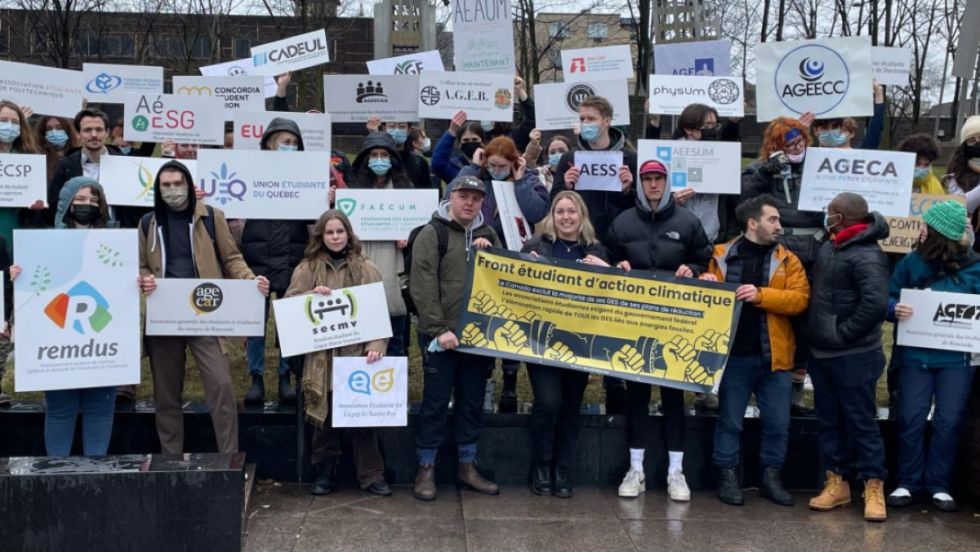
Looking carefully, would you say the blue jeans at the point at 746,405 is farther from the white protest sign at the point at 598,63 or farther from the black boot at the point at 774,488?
the white protest sign at the point at 598,63

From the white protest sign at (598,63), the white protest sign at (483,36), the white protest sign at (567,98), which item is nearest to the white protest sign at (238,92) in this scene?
the white protest sign at (483,36)

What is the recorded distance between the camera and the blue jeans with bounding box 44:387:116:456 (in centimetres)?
726

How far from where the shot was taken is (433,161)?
945 centimetres

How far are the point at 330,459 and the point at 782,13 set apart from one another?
3268 cm

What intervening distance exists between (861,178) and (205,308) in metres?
4.81

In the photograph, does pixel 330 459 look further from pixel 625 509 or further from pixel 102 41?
pixel 102 41

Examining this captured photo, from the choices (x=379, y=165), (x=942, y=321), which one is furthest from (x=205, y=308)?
(x=942, y=321)

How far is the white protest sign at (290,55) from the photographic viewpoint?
11219 mm

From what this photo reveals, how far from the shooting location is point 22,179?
806 centimetres

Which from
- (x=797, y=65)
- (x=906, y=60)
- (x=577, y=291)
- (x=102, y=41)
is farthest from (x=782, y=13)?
Result: (x=577, y=291)

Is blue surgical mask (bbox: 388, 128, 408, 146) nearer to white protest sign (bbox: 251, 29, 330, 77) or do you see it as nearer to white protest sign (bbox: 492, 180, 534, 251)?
white protest sign (bbox: 492, 180, 534, 251)

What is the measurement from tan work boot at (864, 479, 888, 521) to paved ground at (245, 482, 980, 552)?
0.08 m

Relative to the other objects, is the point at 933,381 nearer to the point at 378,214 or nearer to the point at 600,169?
the point at 600,169

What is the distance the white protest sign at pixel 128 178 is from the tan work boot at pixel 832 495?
523cm
